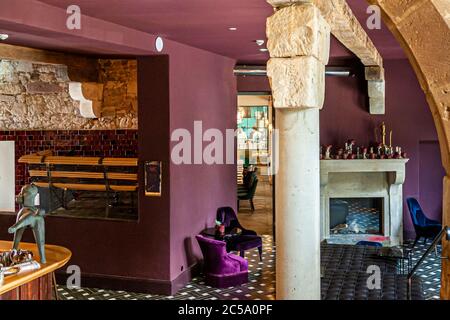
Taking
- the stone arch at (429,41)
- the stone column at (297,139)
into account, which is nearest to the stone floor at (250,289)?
the stone column at (297,139)

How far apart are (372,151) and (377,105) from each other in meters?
0.89

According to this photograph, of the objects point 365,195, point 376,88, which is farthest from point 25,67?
point 365,195

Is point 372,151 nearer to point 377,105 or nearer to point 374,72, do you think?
point 377,105

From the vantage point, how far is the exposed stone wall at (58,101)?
7848 millimetres

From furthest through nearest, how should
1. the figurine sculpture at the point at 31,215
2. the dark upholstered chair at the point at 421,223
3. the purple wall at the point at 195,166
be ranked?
the dark upholstered chair at the point at 421,223 < the purple wall at the point at 195,166 < the figurine sculpture at the point at 31,215

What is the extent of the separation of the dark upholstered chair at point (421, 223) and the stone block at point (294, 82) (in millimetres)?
6700

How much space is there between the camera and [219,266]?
7.38 m

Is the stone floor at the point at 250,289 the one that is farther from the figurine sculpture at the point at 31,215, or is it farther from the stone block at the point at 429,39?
the stone block at the point at 429,39

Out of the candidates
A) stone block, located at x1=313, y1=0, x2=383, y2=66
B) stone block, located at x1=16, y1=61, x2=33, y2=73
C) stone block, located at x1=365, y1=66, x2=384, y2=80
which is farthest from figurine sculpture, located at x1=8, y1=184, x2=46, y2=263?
stone block, located at x1=365, y1=66, x2=384, y2=80

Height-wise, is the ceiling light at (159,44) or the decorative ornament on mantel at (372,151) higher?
the ceiling light at (159,44)

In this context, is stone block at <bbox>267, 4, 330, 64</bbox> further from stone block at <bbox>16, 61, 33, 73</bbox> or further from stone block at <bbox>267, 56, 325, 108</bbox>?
stone block at <bbox>16, 61, 33, 73</bbox>

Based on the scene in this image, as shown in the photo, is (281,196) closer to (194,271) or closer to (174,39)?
(174,39)

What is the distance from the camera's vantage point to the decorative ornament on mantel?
994 centimetres
